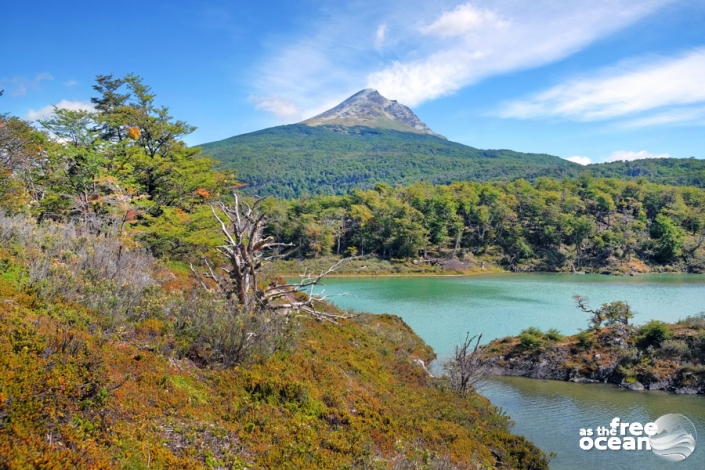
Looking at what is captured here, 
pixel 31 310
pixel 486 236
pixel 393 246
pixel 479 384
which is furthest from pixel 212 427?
pixel 486 236

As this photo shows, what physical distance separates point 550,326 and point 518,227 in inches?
2041

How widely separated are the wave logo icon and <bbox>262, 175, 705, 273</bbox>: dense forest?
177ft

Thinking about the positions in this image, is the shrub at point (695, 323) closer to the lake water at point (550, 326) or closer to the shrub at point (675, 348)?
the shrub at point (675, 348)

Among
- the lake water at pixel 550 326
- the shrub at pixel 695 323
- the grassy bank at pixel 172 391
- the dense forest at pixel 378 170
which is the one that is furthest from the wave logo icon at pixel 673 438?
the dense forest at pixel 378 170

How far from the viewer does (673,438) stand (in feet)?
40.2

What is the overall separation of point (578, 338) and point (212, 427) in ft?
63.9

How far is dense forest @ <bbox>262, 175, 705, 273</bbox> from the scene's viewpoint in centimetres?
7069

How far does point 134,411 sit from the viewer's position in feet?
15.9

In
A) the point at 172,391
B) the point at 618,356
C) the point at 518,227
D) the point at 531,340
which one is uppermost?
the point at 518,227

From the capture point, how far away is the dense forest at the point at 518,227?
232 ft

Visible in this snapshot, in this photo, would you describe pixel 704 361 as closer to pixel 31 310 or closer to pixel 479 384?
pixel 479 384

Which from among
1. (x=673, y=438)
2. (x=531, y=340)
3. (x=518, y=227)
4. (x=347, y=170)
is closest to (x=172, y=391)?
(x=673, y=438)

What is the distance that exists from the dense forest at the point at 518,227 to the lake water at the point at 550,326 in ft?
52.3

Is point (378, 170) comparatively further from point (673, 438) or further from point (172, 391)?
point (172, 391)
